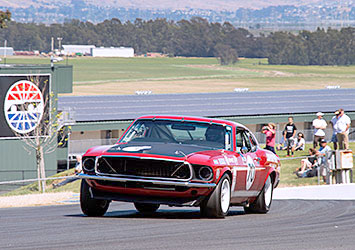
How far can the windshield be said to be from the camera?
1054cm

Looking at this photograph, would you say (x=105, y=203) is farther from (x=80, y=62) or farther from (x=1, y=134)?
(x=80, y=62)

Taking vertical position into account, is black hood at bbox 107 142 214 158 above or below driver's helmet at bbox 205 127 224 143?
below

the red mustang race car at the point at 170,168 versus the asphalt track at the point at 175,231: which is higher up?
the red mustang race car at the point at 170,168

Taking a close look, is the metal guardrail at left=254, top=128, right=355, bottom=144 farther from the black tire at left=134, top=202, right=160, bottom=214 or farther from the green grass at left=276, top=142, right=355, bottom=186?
the black tire at left=134, top=202, right=160, bottom=214

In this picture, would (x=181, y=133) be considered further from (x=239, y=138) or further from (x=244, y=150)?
(x=239, y=138)

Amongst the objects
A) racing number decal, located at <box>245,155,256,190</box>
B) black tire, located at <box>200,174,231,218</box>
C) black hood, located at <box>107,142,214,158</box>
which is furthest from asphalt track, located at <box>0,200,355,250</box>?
black hood, located at <box>107,142,214,158</box>

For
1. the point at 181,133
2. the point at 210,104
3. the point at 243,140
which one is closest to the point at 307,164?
the point at 243,140

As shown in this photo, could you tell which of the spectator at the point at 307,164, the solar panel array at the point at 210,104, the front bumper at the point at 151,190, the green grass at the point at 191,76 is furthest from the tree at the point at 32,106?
the green grass at the point at 191,76

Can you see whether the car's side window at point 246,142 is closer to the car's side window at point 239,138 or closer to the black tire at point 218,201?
the car's side window at point 239,138

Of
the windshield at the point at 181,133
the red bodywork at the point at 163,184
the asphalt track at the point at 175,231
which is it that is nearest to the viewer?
the asphalt track at the point at 175,231

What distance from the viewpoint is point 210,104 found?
215ft

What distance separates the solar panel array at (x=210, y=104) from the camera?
58688 millimetres

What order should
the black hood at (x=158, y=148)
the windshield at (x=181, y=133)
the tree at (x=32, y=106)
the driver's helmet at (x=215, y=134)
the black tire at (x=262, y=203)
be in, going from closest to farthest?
1. the black hood at (x=158, y=148)
2. the windshield at (x=181, y=133)
3. the driver's helmet at (x=215, y=134)
4. the black tire at (x=262, y=203)
5. the tree at (x=32, y=106)

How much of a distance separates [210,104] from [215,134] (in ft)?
180
